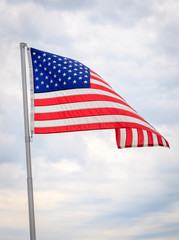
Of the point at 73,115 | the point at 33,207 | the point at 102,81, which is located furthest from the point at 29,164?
the point at 102,81

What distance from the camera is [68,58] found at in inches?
820

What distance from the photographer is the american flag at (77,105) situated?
62.9ft

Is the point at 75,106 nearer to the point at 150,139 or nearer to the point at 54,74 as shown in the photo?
the point at 54,74

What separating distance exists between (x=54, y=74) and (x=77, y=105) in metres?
1.88

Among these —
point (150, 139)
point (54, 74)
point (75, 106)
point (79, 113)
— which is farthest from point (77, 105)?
point (150, 139)

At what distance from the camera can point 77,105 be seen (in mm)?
19531

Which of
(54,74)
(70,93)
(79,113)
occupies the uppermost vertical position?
(54,74)

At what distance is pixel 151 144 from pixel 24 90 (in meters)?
6.27

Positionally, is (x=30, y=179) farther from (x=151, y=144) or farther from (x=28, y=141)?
(x=151, y=144)

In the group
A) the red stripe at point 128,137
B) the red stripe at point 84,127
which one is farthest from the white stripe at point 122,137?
the red stripe at point 84,127

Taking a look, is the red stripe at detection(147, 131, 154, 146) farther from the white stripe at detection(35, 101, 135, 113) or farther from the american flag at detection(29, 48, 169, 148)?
the white stripe at detection(35, 101, 135, 113)

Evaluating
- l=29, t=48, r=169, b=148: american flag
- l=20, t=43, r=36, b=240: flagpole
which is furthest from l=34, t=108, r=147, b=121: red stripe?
l=20, t=43, r=36, b=240: flagpole

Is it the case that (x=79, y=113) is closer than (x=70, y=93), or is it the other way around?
(x=79, y=113)

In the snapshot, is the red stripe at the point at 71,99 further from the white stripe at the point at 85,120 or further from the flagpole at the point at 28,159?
the white stripe at the point at 85,120
